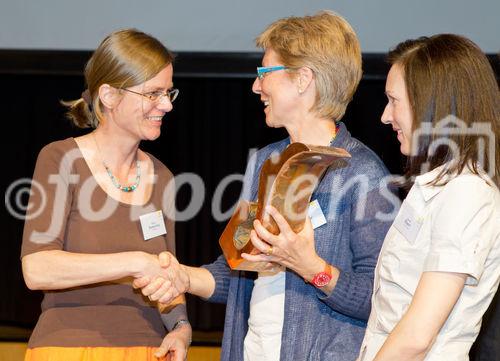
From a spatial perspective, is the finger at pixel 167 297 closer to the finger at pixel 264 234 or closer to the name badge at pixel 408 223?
the finger at pixel 264 234

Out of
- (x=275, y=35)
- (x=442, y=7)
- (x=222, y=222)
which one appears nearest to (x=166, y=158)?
(x=222, y=222)

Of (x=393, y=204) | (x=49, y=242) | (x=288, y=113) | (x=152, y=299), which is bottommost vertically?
(x=152, y=299)

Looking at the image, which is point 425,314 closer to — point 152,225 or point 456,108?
point 456,108

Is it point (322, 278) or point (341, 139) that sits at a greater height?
point (341, 139)

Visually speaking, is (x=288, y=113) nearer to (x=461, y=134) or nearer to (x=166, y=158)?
(x=461, y=134)

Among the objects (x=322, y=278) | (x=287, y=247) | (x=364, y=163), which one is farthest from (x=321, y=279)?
(x=364, y=163)

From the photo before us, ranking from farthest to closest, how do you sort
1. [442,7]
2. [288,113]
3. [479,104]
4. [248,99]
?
[248,99], [442,7], [288,113], [479,104]

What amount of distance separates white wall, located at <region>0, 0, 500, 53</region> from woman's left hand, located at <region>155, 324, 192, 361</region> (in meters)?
2.48

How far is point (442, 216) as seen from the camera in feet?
4.97

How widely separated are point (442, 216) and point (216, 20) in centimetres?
307

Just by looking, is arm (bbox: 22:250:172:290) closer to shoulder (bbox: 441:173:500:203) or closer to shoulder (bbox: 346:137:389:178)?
shoulder (bbox: 346:137:389:178)

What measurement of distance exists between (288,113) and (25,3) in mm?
2725

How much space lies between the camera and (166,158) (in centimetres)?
495

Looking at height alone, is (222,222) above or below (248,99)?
below
